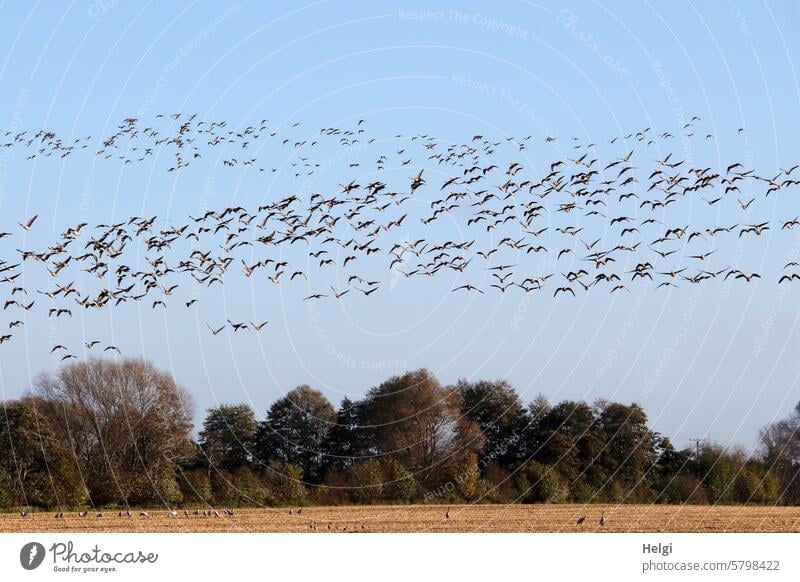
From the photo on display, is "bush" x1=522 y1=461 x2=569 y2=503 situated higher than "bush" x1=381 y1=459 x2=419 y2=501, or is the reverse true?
"bush" x1=381 y1=459 x2=419 y2=501

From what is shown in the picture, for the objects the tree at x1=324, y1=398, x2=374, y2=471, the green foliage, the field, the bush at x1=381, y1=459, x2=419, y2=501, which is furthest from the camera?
the tree at x1=324, y1=398, x2=374, y2=471

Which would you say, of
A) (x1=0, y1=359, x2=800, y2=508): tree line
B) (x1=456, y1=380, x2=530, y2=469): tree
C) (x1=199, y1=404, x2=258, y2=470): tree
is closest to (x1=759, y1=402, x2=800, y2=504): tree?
(x1=0, y1=359, x2=800, y2=508): tree line

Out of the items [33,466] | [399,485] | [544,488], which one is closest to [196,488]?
[33,466]

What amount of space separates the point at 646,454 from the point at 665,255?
3337 cm

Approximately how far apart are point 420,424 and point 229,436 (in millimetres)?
12065

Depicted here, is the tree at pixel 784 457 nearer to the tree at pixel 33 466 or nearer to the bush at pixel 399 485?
the bush at pixel 399 485

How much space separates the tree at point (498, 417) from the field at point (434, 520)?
11.3 metres

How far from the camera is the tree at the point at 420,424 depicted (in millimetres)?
73375

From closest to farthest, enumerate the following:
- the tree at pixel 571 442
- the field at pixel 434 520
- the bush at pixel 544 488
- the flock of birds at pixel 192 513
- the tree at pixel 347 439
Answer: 1. the field at pixel 434 520
2. the flock of birds at pixel 192 513
3. the bush at pixel 544 488
4. the tree at pixel 571 442
5. the tree at pixel 347 439

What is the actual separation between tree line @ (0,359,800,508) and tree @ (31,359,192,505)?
83mm

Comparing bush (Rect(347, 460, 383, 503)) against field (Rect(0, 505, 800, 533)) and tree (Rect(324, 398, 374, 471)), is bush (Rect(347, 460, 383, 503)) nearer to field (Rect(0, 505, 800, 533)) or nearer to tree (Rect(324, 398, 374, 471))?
field (Rect(0, 505, 800, 533))

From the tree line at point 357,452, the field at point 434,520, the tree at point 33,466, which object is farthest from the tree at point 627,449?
the tree at point 33,466

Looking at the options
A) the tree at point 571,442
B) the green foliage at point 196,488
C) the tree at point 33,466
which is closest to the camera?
the tree at point 33,466

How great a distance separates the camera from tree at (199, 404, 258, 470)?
75188 millimetres
